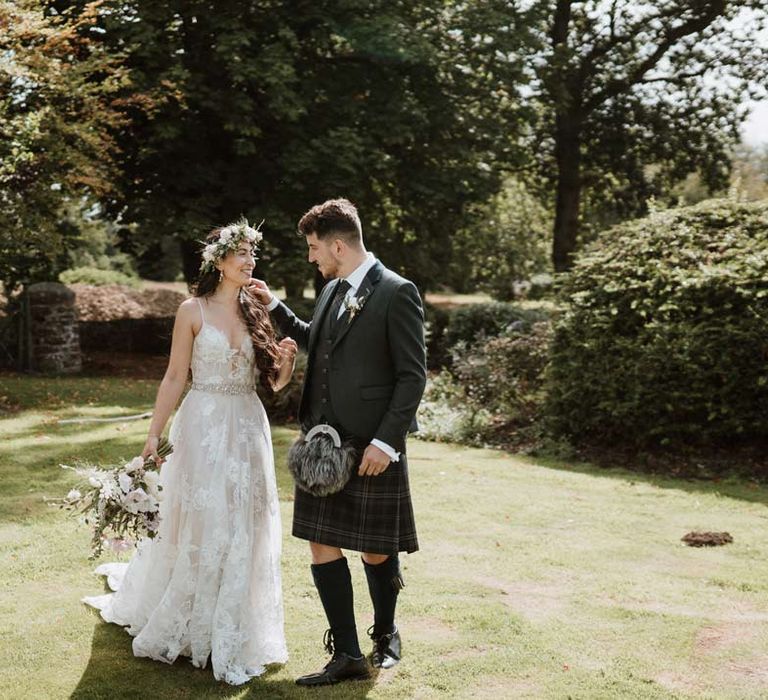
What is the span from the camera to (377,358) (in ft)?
13.1

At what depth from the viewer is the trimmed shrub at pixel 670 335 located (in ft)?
30.2

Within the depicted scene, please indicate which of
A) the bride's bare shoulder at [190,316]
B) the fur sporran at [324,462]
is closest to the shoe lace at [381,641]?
the fur sporran at [324,462]

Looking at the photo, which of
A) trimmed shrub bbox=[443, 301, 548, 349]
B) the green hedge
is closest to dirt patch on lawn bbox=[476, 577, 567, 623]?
the green hedge

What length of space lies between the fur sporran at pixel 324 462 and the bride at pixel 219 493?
0.50 meters

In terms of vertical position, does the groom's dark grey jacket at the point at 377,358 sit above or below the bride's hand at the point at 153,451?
above

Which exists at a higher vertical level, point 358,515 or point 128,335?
point 128,335

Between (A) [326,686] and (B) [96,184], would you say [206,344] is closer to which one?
(A) [326,686]

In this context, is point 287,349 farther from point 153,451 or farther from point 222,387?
point 153,451

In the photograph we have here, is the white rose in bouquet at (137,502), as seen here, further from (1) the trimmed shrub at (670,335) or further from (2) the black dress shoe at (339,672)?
(1) the trimmed shrub at (670,335)

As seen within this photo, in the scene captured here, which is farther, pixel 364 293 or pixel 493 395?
pixel 493 395

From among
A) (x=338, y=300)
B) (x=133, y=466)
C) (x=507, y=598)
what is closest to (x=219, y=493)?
(x=133, y=466)

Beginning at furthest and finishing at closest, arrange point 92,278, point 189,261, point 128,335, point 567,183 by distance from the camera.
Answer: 1. point 92,278
2. point 567,183
3. point 128,335
4. point 189,261

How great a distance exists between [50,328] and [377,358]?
13561mm

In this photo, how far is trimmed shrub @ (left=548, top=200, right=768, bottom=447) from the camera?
9195 millimetres
